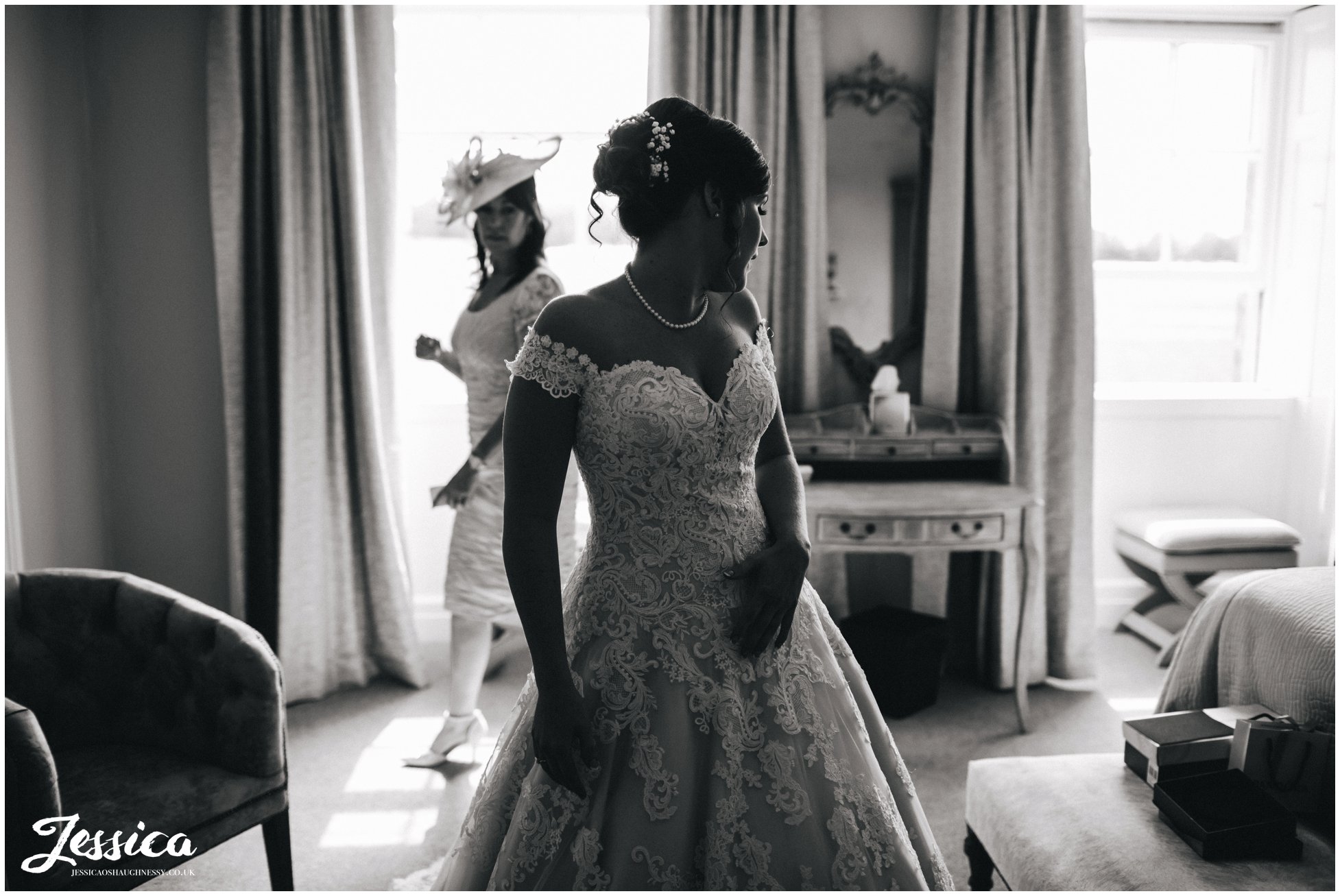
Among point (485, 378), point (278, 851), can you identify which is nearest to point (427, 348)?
point (485, 378)

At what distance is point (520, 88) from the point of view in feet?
12.7

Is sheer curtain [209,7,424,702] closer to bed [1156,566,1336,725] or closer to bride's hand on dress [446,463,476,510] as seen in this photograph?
bride's hand on dress [446,463,476,510]

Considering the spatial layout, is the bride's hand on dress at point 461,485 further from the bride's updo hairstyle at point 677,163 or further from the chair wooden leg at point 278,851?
the bride's updo hairstyle at point 677,163

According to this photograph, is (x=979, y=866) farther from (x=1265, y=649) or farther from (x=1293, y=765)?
(x=1265, y=649)

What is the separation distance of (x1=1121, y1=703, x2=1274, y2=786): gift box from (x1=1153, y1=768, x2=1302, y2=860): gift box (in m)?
0.06

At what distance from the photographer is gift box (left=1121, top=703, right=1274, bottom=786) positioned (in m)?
1.75

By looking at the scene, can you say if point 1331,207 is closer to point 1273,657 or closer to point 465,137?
point 1273,657

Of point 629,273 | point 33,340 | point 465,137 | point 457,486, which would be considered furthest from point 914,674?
point 33,340

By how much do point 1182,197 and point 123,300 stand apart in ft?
13.6

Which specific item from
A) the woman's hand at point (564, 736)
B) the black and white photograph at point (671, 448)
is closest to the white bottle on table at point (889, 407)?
the black and white photograph at point (671, 448)

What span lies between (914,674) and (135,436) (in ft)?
9.24

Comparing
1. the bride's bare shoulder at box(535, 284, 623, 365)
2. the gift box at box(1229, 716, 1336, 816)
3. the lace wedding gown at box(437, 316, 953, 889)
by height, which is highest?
the bride's bare shoulder at box(535, 284, 623, 365)

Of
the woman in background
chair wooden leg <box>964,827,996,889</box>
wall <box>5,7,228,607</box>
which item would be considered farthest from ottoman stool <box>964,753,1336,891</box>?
wall <box>5,7,228,607</box>

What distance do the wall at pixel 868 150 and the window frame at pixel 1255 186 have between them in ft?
2.90
